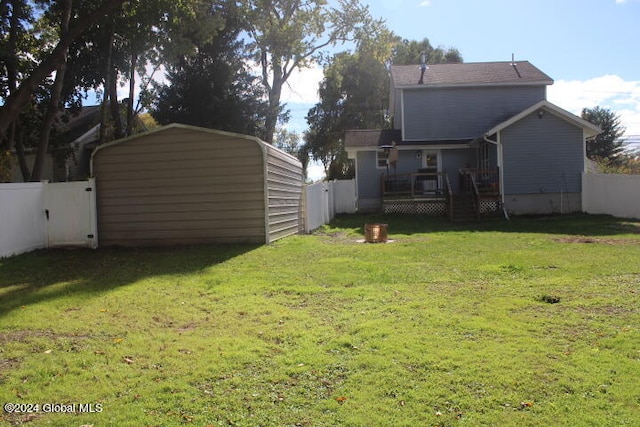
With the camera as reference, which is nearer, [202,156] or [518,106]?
[202,156]

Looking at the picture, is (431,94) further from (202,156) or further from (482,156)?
(202,156)

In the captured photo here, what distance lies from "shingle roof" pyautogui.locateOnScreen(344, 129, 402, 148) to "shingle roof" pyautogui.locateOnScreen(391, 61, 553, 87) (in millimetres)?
2448

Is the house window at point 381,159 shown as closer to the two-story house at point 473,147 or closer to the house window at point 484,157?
the two-story house at point 473,147

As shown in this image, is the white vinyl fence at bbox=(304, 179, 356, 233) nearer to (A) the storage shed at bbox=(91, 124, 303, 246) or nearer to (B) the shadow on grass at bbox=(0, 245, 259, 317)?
(A) the storage shed at bbox=(91, 124, 303, 246)

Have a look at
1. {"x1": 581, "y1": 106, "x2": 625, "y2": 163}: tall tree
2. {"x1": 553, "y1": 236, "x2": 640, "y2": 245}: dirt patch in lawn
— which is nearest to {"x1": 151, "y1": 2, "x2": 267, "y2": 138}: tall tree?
{"x1": 553, "y1": 236, "x2": 640, "y2": 245}: dirt patch in lawn

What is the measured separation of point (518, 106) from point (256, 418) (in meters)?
23.2

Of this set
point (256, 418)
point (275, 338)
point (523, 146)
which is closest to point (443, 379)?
point (256, 418)

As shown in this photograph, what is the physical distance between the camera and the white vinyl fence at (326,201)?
16.3 m

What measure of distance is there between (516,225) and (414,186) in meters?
5.72

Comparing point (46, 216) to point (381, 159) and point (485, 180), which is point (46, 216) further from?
point (485, 180)

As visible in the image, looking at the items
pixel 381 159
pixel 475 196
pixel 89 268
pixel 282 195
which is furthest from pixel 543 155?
pixel 89 268

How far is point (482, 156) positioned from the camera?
22328mm

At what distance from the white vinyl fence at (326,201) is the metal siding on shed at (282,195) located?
1.17ft

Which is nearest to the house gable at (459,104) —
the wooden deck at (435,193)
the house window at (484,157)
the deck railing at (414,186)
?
the house window at (484,157)
